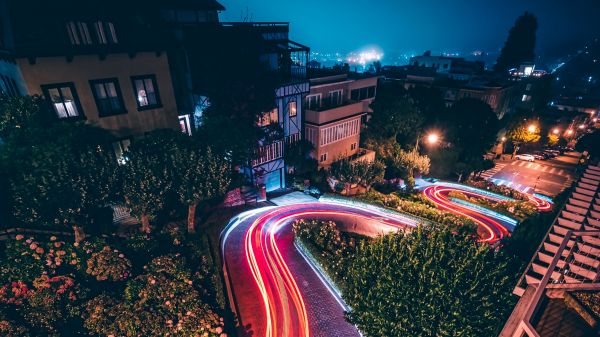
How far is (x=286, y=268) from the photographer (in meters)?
22.7

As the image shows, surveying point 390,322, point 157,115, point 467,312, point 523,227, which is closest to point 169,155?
point 157,115

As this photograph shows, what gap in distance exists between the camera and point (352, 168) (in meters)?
37.6

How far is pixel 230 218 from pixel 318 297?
12.4 m

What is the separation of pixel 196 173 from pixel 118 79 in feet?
34.2

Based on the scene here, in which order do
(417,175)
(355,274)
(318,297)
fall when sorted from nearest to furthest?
(355,274), (318,297), (417,175)

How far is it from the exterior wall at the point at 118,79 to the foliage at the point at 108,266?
34.1 feet

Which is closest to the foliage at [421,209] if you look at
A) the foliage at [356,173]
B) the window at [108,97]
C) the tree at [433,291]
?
the foliage at [356,173]

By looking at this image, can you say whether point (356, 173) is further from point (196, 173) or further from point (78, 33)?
point (78, 33)

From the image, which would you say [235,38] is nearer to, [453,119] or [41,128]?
[41,128]

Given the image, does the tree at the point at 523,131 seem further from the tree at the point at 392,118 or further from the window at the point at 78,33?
the window at the point at 78,33

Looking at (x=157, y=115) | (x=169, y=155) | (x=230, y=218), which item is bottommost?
(x=230, y=218)

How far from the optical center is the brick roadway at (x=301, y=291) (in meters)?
18.1

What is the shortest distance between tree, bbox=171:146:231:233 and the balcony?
694 inches

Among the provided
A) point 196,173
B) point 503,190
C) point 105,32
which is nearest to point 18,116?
point 105,32
